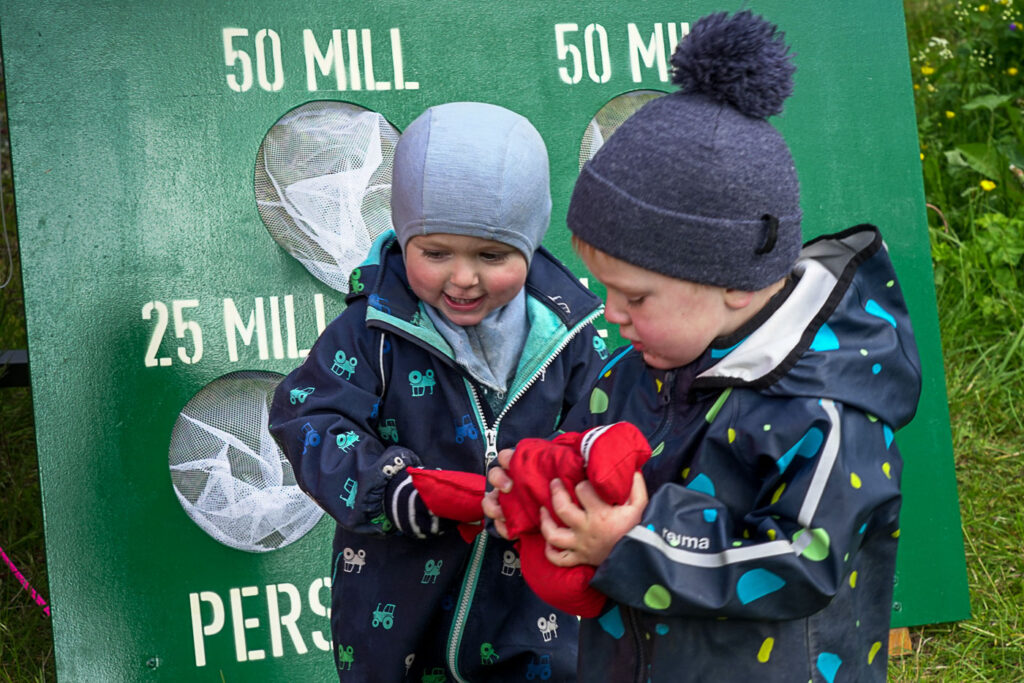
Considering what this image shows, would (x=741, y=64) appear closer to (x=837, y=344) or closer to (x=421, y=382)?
(x=837, y=344)

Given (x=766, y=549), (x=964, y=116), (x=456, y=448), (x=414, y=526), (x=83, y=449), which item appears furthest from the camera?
(x=964, y=116)

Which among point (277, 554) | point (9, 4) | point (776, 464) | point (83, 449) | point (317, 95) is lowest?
point (277, 554)

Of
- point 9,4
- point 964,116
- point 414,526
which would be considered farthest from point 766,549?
point 964,116

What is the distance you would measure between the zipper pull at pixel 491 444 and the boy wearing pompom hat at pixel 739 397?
0.43 metres

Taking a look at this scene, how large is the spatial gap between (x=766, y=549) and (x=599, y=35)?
73.8 inches

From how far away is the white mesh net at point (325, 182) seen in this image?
8.76ft

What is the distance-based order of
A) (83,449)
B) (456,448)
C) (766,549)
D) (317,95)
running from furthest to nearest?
(317,95) < (83,449) < (456,448) < (766,549)

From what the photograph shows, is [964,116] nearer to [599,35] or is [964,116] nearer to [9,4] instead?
[599,35]

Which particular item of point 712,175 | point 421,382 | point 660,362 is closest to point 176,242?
point 421,382

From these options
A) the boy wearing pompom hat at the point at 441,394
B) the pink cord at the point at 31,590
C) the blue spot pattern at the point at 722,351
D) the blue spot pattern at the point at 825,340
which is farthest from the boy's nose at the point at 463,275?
the pink cord at the point at 31,590

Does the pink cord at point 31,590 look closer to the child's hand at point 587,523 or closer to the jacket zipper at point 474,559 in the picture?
the jacket zipper at point 474,559

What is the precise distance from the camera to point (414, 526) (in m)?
1.73

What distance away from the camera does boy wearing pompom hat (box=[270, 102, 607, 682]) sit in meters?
1.75

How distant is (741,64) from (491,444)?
78 cm
